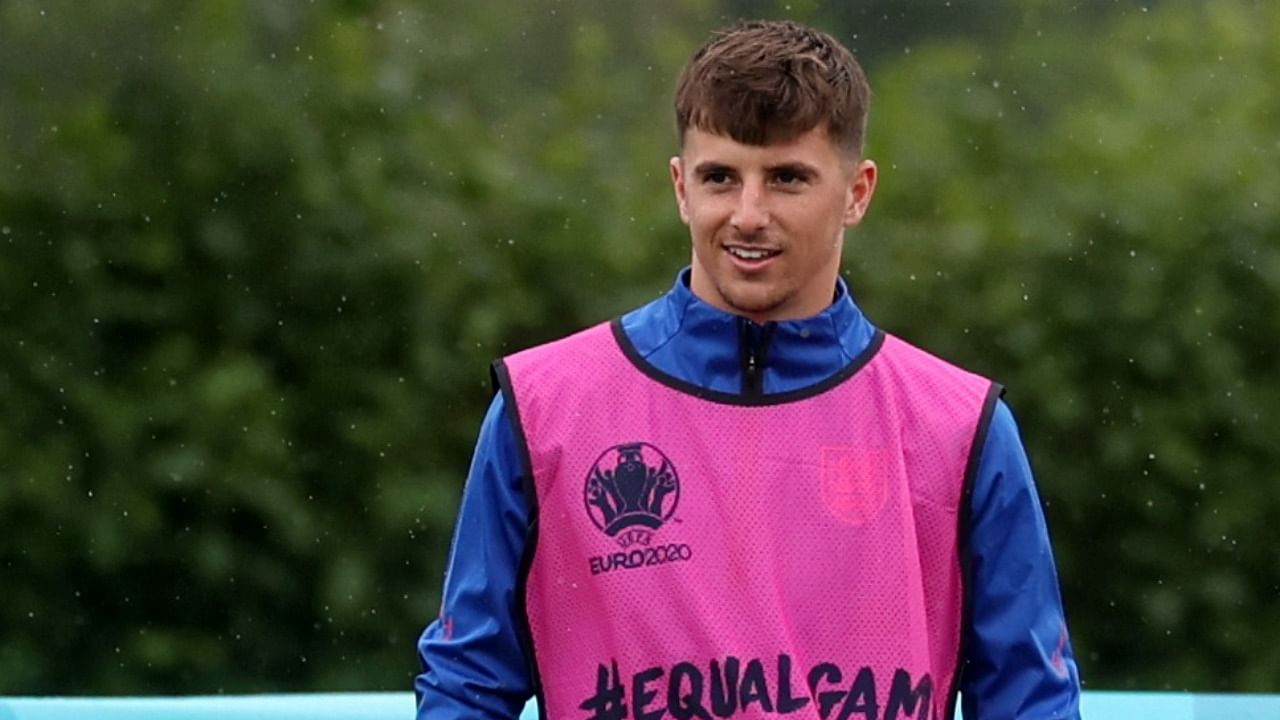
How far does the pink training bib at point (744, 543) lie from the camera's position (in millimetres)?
2123

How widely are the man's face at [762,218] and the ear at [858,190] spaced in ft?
0.12

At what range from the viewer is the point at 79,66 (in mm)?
4469

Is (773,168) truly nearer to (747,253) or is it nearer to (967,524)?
(747,253)

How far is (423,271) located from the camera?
4512 mm

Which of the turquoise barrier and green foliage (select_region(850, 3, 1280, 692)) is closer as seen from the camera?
the turquoise barrier

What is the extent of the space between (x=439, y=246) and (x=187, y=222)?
469 millimetres

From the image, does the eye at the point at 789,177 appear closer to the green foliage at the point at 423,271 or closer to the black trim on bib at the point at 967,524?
the black trim on bib at the point at 967,524

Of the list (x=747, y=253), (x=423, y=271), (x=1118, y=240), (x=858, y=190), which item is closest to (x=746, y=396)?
(x=747, y=253)

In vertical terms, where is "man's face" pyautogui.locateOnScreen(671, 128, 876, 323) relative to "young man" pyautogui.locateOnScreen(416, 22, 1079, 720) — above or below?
above

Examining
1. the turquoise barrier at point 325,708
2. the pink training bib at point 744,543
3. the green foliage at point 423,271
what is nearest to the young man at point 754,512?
the pink training bib at point 744,543

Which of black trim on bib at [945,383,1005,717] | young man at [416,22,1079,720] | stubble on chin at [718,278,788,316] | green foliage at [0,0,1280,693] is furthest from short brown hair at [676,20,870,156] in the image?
green foliage at [0,0,1280,693]

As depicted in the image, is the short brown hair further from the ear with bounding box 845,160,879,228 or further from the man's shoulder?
the man's shoulder

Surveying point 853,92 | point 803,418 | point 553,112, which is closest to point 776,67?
point 853,92

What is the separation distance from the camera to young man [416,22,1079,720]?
214 centimetres
